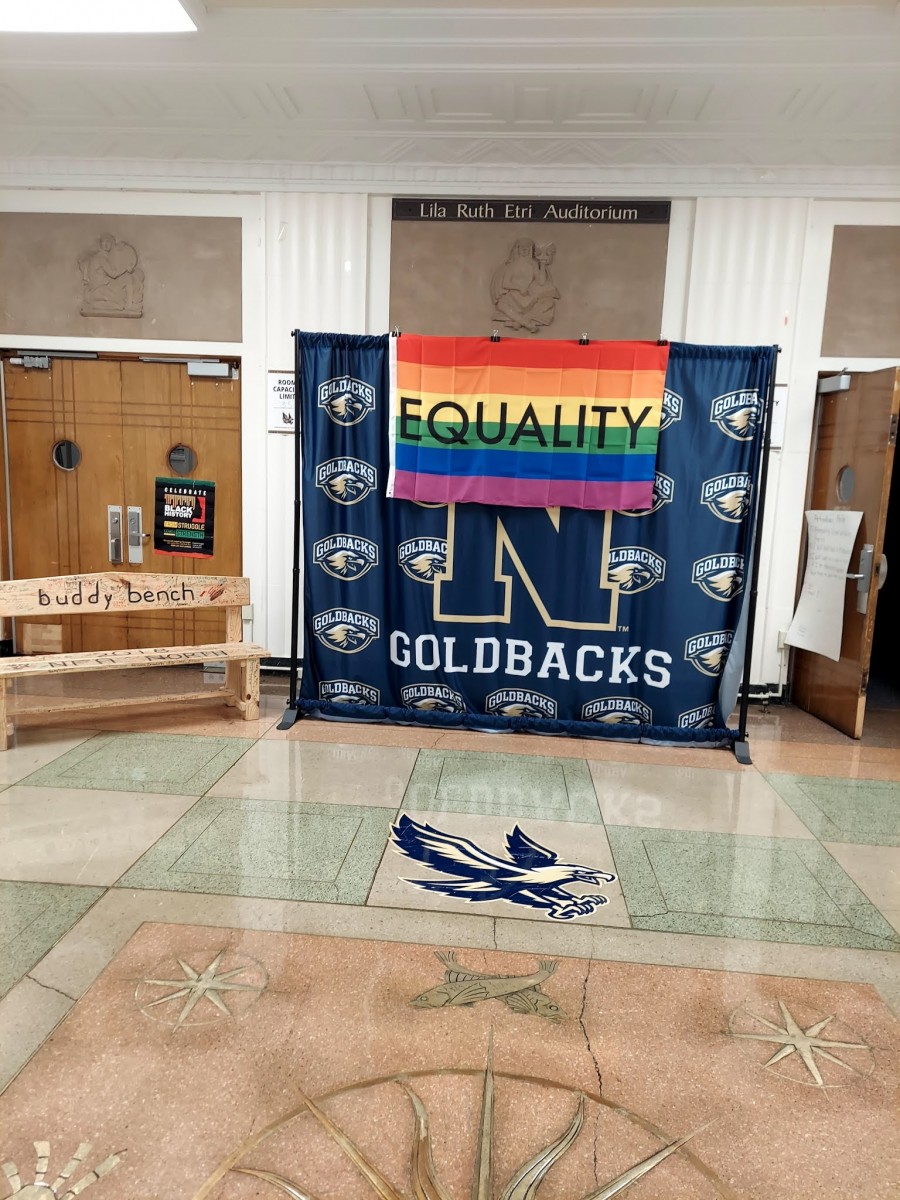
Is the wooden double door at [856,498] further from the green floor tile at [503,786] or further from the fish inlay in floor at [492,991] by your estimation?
the fish inlay in floor at [492,991]

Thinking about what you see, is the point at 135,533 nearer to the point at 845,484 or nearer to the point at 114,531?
the point at 114,531

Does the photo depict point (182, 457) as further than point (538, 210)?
Yes

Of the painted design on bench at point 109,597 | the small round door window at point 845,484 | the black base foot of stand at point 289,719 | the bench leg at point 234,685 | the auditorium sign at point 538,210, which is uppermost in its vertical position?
the auditorium sign at point 538,210

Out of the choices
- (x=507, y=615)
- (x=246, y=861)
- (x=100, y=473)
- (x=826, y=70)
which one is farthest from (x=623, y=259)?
(x=246, y=861)

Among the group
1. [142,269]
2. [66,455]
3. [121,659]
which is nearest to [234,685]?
[121,659]

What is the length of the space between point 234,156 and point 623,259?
2780 millimetres

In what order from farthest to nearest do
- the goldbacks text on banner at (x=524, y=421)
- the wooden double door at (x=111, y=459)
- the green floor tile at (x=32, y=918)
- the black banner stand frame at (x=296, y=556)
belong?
the wooden double door at (x=111, y=459), the black banner stand frame at (x=296, y=556), the goldbacks text on banner at (x=524, y=421), the green floor tile at (x=32, y=918)

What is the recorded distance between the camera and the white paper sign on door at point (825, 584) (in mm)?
4594

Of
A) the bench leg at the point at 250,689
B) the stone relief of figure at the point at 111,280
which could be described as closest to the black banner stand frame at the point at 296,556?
the bench leg at the point at 250,689

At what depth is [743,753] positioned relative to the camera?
13.4 feet

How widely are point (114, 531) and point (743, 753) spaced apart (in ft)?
15.4

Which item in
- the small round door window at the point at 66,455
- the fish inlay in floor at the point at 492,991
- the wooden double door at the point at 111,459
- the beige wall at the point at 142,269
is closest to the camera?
the fish inlay in floor at the point at 492,991

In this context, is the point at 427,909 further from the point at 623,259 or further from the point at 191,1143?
the point at 623,259

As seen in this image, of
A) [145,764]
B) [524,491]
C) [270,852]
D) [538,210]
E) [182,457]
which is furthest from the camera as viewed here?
[182,457]
